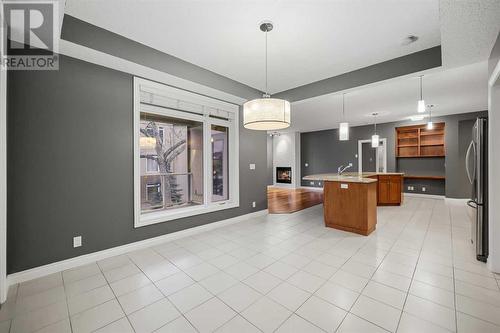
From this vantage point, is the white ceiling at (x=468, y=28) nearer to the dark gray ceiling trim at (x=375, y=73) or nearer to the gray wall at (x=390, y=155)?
the dark gray ceiling trim at (x=375, y=73)

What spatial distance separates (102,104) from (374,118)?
8000 millimetres

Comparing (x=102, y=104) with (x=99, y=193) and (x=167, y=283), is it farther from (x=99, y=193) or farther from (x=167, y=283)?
(x=167, y=283)

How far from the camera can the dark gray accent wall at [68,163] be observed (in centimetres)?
232

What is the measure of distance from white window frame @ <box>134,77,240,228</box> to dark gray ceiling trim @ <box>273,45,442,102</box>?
1623mm

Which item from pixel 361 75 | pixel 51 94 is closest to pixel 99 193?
pixel 51 94

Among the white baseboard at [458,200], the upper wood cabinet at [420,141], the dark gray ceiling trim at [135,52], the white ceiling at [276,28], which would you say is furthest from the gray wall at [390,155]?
the dark gray ceiling trim at [135,52]

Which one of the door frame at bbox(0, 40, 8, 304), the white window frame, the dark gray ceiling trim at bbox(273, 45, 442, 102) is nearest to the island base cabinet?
the dark gray ceiling trim at bbox(273, 45, 442, 102)

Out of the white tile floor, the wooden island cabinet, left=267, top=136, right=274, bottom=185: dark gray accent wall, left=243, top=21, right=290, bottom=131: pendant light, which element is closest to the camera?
the white tile floor

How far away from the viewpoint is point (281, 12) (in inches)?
92.8

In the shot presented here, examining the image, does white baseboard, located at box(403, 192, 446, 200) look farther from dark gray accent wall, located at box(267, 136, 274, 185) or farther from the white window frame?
the white window frame

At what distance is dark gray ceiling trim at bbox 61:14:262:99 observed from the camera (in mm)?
2393

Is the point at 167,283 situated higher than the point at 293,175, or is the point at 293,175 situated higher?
the point at 293,175

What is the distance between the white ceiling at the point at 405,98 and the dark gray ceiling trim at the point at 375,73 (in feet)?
0.44

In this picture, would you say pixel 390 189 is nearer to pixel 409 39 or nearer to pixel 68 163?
pixel 409 39
